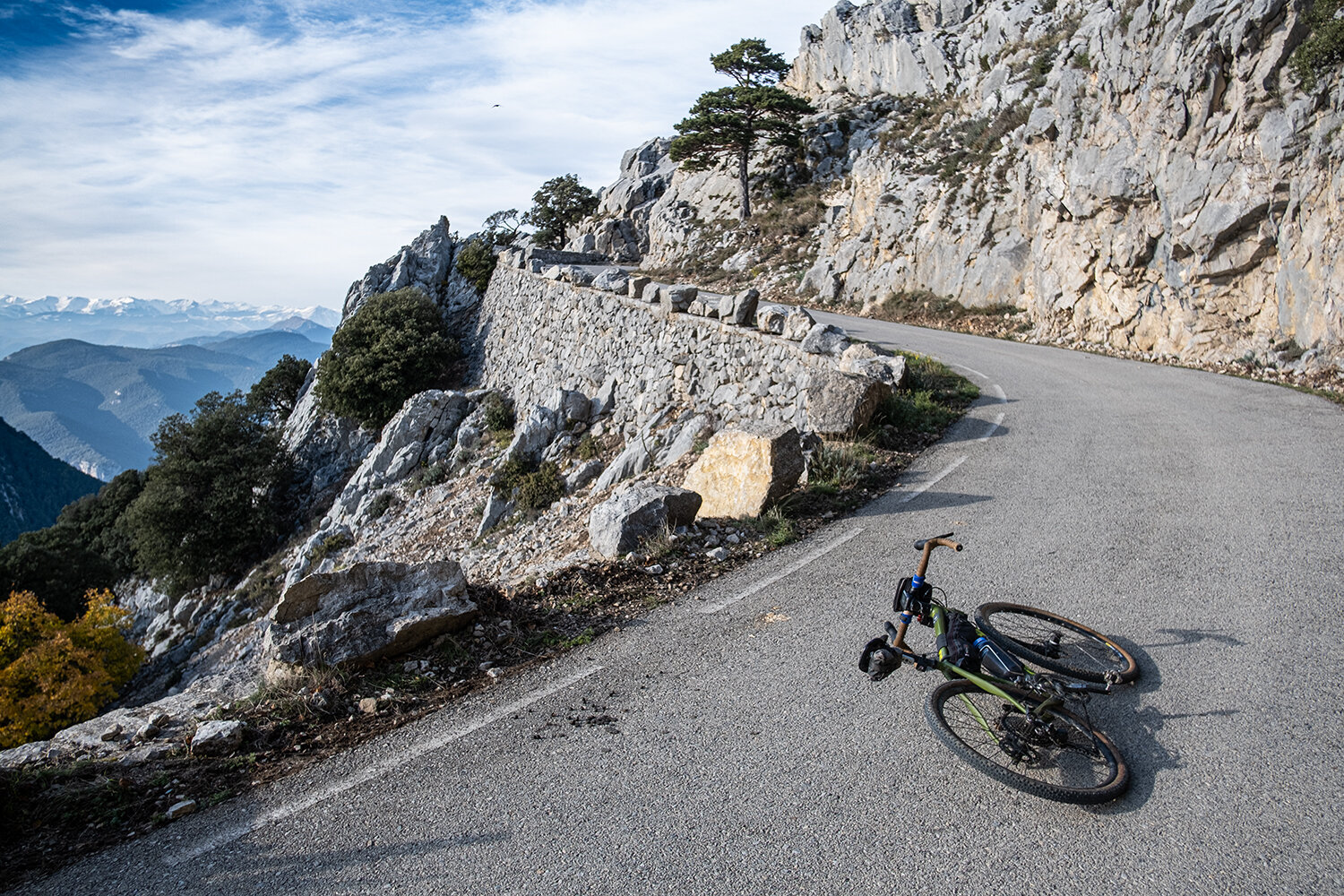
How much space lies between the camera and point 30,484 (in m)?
108

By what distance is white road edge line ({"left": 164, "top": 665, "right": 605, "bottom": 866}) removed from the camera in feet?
10.5

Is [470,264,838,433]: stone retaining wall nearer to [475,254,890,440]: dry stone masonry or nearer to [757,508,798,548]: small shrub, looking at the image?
[475,254,890,440]: dry stone masonry

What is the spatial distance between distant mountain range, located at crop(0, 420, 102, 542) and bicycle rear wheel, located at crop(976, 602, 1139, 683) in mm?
128541

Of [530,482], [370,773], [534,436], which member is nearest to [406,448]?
[534,436]

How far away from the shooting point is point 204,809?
3504mm

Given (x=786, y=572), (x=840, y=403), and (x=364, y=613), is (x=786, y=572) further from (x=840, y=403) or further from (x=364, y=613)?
(x=840, y=403)

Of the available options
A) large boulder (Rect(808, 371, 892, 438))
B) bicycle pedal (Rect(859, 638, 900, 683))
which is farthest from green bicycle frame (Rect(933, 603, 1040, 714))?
A: large boulder (Rect(808, 371, 892, 438))

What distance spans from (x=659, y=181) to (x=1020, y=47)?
2268 centimetres

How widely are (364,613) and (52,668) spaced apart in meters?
22.4

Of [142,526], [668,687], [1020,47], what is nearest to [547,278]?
[142,526]

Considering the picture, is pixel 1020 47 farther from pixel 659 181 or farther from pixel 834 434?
pixel 834 434

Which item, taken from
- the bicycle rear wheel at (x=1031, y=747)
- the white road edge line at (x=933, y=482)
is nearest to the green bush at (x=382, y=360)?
the white road edge line at (x=933, y=482)

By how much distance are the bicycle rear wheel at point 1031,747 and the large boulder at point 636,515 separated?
3501 mm

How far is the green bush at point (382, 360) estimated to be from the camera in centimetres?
2544
